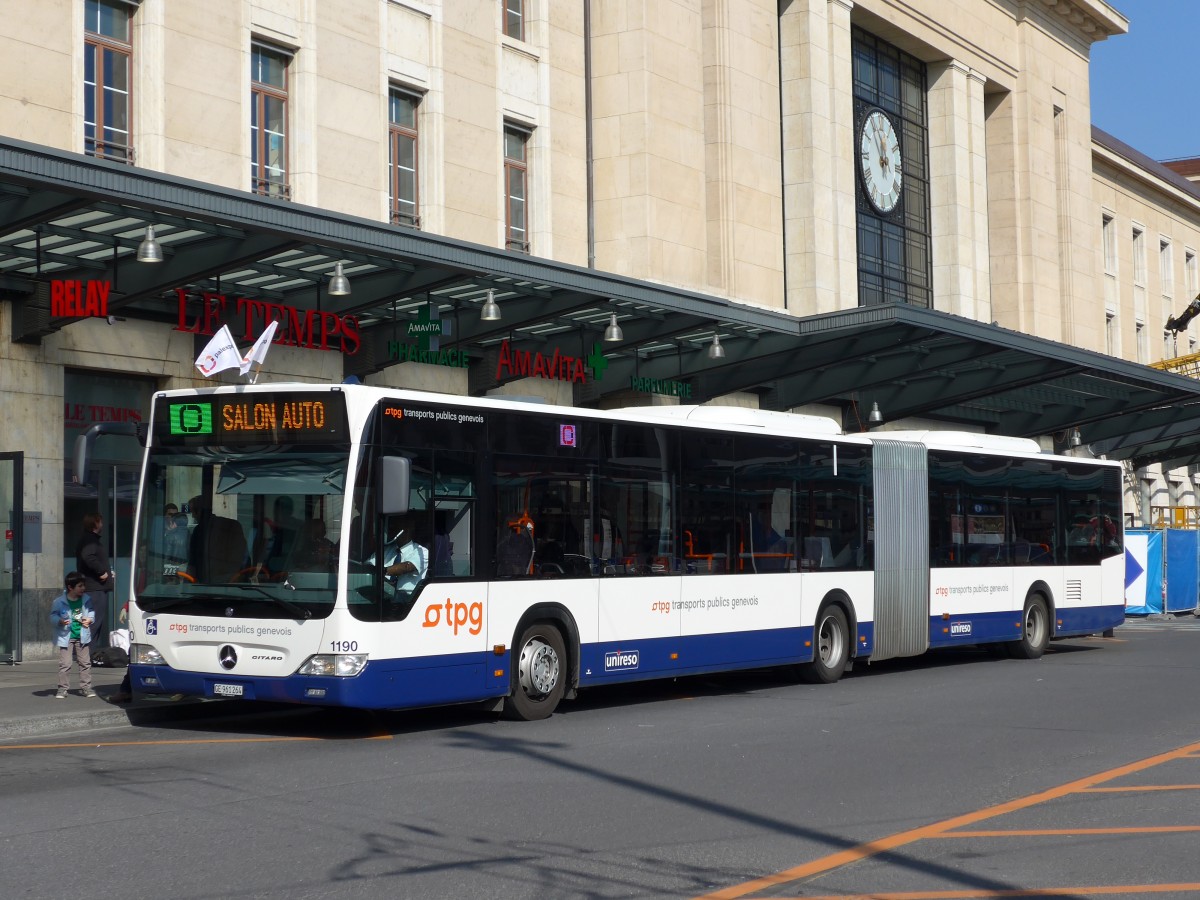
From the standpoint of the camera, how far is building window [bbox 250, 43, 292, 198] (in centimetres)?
2261

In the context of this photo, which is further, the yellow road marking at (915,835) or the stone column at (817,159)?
the stone column at (817,159)

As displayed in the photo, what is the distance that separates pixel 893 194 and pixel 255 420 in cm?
3019

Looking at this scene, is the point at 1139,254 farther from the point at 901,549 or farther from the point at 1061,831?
the point at 1061,831

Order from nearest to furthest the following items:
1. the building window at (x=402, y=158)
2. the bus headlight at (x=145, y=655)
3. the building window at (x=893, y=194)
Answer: the bus headlight at (x=145, y=655)
the building window at (x=402, y=158)
the building window at (x=893, y=194)

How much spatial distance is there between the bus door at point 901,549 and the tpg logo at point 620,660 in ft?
16.0

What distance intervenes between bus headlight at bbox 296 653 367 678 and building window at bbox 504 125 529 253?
54.0 feet

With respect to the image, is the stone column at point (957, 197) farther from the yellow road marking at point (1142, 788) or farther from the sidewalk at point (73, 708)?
the yellow road marking at point (1142, 788)

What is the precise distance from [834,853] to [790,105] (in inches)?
1166

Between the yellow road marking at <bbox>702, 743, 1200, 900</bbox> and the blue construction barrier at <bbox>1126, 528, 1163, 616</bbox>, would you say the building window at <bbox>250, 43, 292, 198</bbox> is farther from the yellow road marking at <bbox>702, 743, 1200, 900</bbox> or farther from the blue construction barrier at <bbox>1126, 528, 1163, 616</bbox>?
the blue construction barrier at <bbox>1126, 528, 1163, 616</bbox>

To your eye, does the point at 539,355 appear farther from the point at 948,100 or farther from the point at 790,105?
the point at 948,100

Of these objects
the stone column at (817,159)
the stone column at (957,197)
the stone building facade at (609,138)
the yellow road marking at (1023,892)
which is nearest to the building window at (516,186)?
the stone building facade at (609,138)

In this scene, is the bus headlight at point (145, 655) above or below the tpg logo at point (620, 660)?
above

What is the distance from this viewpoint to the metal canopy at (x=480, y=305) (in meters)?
16.6

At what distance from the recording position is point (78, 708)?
13461 mm
